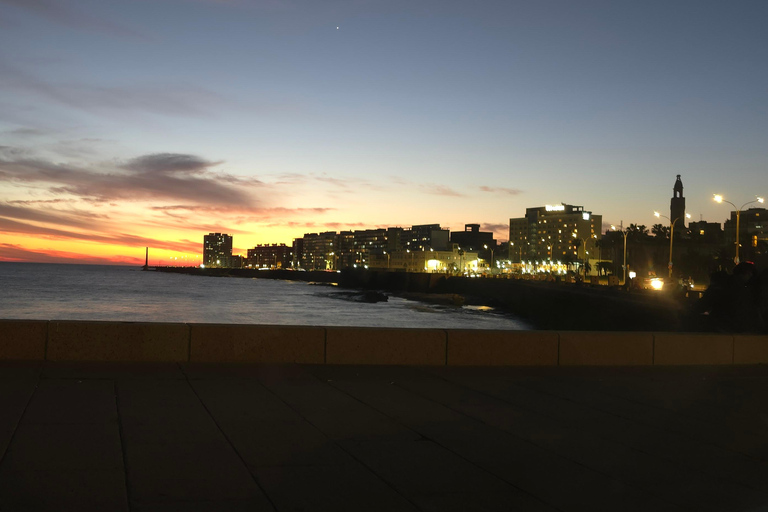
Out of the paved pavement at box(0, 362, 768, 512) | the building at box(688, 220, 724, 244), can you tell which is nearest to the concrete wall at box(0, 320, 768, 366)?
the paved pavement at box(0, 362, 768, 512)

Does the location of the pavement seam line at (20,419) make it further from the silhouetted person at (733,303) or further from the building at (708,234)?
the building at (708,234)

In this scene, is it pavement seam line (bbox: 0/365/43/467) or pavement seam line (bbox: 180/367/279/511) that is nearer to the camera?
pavement seam line (bbox: 180/367/279/511)

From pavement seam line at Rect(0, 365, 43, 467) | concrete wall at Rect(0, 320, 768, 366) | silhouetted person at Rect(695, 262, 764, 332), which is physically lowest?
pavement seam line at Rect(0, 365, 43, 467)

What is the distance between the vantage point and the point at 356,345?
38.8 feet

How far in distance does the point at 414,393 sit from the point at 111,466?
183 inches

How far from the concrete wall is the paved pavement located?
22.0 inches

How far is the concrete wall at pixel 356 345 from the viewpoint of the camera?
1074cm

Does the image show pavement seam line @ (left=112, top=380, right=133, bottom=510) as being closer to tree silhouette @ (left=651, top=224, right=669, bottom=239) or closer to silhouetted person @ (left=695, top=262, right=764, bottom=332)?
silhouetted person @ (left=695, top=262, right=764, bottom=332)

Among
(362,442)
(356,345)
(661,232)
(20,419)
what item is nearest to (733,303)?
(356,345)

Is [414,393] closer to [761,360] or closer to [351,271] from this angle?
[761,360]

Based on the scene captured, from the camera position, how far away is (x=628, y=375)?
1185 cm

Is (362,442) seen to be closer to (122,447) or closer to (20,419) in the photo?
(122,447)

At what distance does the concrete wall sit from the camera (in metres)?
10.7

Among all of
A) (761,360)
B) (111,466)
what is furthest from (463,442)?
(761,360)
